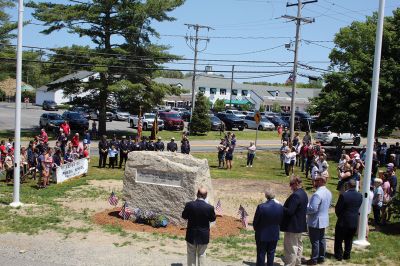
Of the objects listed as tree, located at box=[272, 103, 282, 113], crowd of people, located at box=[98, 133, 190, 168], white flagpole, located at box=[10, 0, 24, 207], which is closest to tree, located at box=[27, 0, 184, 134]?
crowd of people, located at box=[98, 133, 190, 168]

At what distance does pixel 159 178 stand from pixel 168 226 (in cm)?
129

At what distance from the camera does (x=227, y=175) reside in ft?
74.6

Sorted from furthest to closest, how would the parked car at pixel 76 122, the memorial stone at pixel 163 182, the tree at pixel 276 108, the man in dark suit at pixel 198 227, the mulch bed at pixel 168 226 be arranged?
the tree at pixel 276 108 → the parked car at pixel 76 122 → the memorial stone at pixel 163 182 → the mulch bed at pixel 168 226 → the man in dark suit at pixel 198 227

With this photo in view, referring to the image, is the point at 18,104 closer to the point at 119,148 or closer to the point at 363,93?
the point at 119,148

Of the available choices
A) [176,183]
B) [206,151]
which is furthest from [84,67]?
[176,183]

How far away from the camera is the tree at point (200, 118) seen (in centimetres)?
4225

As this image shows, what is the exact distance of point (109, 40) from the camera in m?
37.4

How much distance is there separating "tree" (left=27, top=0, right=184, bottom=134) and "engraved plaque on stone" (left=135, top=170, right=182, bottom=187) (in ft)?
73.5

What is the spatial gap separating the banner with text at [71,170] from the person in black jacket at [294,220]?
12029mm

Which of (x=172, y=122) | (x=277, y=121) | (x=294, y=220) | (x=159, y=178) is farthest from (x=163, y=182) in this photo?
(x=277, y=121)

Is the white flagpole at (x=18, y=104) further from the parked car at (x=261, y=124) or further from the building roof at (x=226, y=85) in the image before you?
the building roof at (x=226, y=85)

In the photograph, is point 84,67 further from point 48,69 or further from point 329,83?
point 329,83

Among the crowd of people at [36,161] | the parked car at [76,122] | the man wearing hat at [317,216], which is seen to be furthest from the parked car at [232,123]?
the man wearing hat at [317,216]

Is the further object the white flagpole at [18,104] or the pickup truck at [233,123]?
the pickup truck at [233,123]
